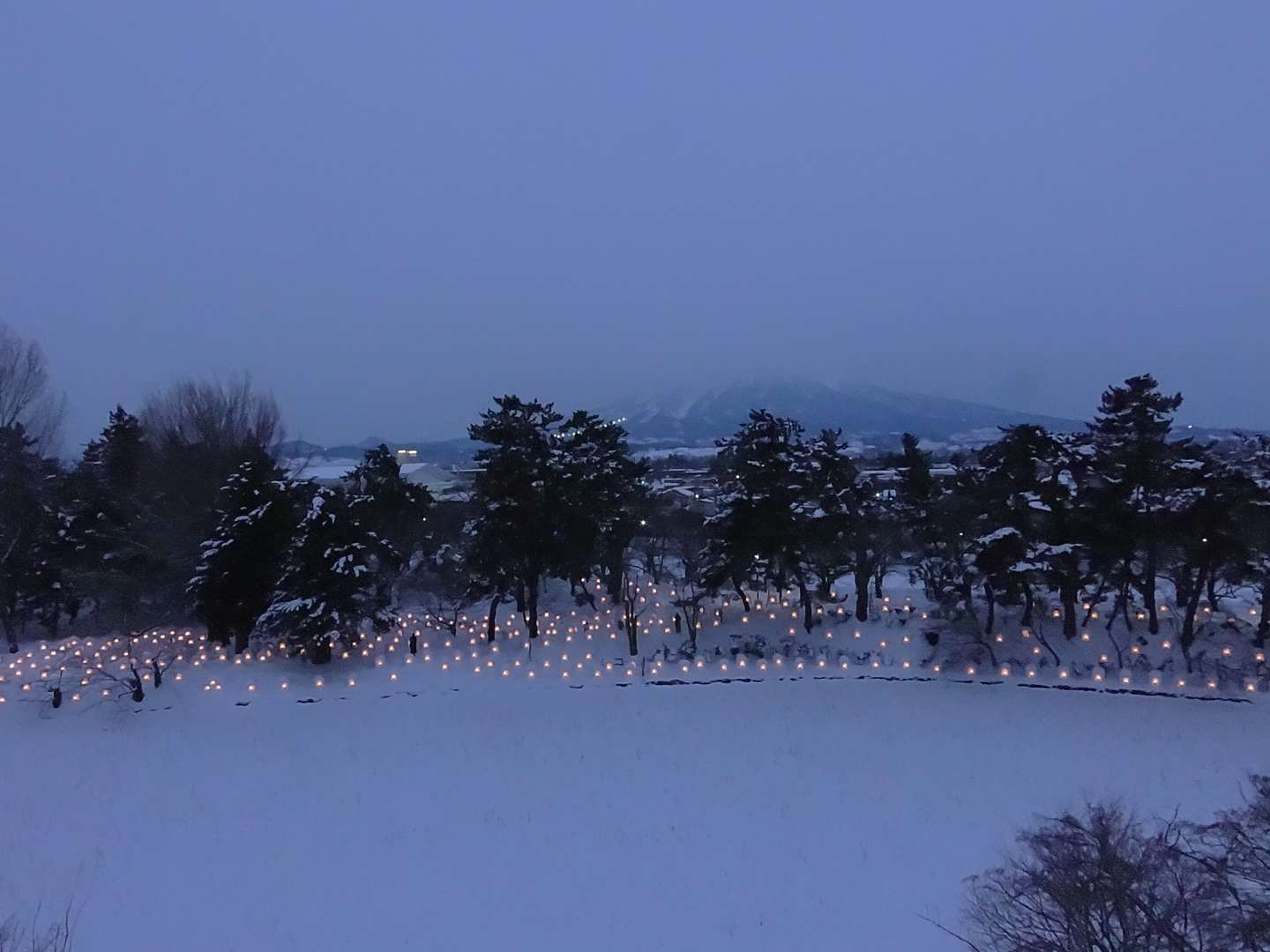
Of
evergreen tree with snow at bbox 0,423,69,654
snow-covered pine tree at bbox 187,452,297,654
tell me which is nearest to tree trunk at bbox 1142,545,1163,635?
snow-covered pine tree at bbox 187,452,297,654

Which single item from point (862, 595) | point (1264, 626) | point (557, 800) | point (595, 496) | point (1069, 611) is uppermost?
point (595, 496)

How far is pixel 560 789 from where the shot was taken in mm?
13234

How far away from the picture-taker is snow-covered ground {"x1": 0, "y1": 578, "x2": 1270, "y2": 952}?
9664 millimetres

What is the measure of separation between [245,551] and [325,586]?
2938mm

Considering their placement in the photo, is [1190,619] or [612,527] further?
[612,527]

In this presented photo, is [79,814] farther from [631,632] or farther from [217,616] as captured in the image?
[631,632]

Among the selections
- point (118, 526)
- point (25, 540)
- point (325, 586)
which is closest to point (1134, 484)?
point (325, 586)

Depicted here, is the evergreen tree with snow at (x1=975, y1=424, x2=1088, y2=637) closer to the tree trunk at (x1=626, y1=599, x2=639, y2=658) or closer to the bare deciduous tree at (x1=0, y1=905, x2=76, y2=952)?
the tree trunk at (x1=626, y1=599, x2=639, y2=658)

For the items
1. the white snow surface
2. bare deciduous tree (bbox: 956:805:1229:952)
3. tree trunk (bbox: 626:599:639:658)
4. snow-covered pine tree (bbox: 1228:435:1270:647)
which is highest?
snow-covered pine tree (bbox: 1228:435:1270:647)

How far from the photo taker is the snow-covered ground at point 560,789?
31.7 ft

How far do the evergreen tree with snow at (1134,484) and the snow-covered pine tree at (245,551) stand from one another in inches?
863

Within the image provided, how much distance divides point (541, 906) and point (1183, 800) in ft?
35.6

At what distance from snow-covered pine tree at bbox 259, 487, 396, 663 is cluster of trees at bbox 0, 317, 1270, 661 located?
6cm

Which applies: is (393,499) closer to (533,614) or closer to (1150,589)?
(533,614)
